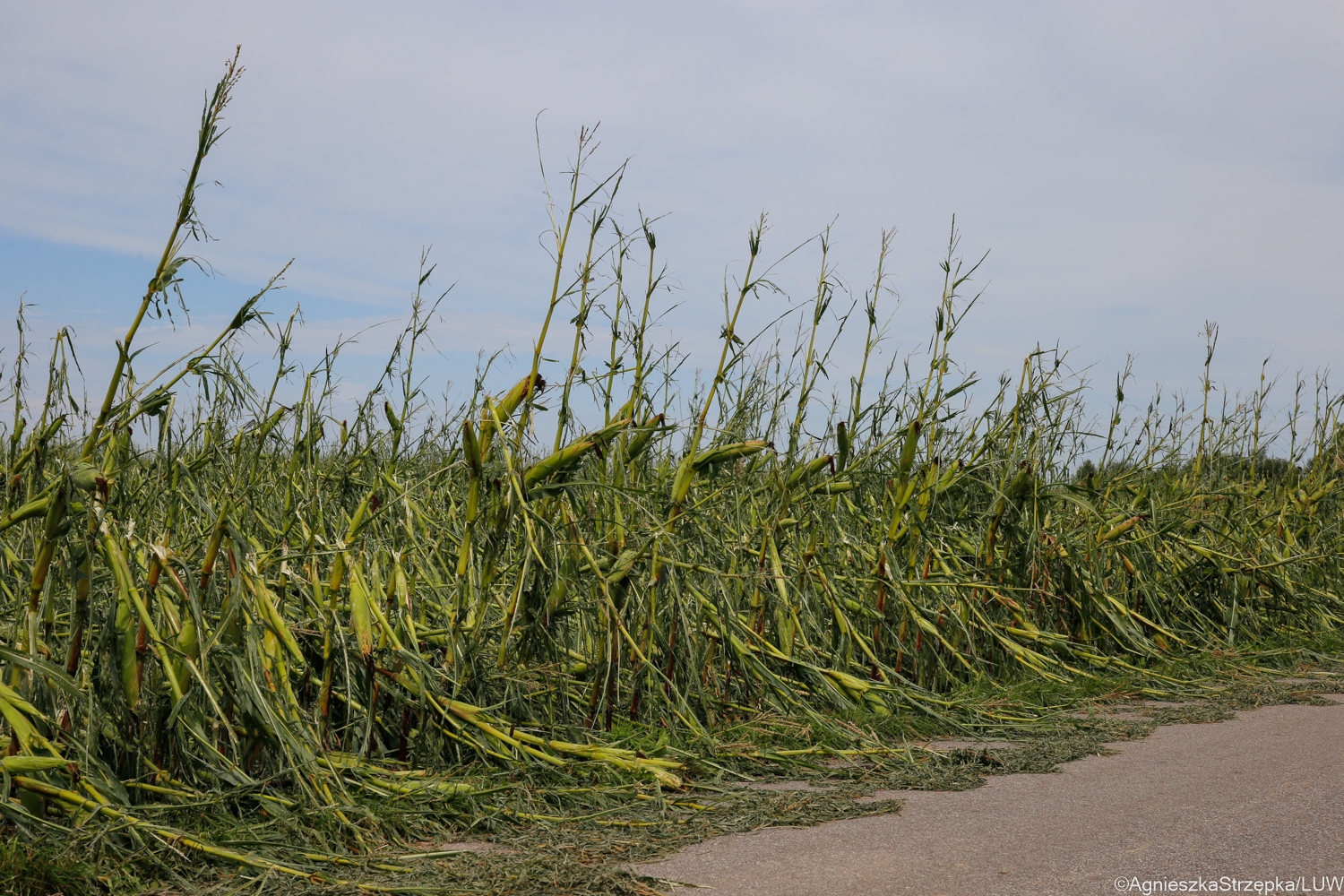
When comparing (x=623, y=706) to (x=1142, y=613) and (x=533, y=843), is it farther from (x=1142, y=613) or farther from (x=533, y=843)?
(x=1142, y=613)

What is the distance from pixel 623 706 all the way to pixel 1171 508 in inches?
172

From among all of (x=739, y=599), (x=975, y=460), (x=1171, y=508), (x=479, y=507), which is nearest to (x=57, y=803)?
(x=479, y=507)

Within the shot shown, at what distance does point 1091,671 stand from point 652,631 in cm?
276

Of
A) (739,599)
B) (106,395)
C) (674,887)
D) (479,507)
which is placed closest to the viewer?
(674,887)

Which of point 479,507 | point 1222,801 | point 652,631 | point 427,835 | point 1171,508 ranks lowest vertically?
point 427,835

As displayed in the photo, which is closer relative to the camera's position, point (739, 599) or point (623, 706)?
point (623, 706)

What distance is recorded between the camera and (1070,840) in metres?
2.66

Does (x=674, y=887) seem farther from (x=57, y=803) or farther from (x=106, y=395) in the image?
(x=106, y=395)

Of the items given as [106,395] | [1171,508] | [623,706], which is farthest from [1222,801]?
[1171,508]

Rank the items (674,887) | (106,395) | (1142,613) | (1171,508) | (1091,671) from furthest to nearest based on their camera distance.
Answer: (1171,508) < (1142,613) < (1091,671) < (106,395) < (674,887)

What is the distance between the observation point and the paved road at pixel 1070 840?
93.8 inches

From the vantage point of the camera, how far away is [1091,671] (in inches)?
207

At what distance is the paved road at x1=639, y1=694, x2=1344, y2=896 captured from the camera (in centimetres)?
238

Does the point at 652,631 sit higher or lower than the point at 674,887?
higher
